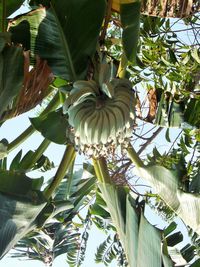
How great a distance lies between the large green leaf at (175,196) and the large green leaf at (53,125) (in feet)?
1.08

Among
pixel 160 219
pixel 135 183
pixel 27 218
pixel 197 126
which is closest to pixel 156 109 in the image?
pixel 197 126

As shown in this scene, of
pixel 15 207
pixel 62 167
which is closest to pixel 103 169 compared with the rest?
pixel 62 167

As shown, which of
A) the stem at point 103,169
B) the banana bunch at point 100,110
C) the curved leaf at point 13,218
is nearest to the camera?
the curved leaf at point 13,218

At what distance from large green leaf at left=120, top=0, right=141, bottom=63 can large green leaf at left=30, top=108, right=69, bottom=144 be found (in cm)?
29

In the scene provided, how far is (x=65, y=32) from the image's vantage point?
1006 mm

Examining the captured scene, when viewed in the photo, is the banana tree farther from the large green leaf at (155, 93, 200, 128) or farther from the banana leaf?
the large green leaf at (155, 93, 200, 128)

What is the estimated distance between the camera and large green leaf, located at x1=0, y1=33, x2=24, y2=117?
93cm

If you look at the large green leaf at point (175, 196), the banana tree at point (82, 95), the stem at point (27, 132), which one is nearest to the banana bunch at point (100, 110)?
the banana tree at point (82, 95)

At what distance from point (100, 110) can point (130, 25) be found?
21 cm

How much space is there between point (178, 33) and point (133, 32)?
1190mm

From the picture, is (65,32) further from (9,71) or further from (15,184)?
(15,184)

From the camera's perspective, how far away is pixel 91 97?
107cm

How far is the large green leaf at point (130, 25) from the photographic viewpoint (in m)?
0.95

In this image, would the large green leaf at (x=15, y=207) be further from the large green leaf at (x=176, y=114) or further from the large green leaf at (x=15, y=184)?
the large green leaf at (x=176, y=114)
